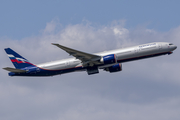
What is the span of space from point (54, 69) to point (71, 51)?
7.54 metres

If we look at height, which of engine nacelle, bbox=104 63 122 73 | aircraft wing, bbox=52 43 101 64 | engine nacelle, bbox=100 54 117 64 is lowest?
engine nacelle, bbox=104 63 122 73

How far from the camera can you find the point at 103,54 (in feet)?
242

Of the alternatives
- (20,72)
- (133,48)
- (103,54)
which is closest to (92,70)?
(103,54)

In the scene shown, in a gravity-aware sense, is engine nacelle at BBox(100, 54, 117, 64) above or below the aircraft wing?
below

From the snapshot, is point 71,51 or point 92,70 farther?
point 92,70

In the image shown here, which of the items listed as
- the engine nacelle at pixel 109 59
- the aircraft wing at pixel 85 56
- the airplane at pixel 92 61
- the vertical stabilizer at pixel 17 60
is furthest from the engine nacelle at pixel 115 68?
the vertical stabilizer at pixel 17 60

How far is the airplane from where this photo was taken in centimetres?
7206

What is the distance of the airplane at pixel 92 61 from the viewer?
72.1 meters

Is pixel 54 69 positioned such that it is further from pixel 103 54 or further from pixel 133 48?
pixel 133 48

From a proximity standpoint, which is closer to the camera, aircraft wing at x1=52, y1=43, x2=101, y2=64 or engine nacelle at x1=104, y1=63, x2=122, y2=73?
aircraft wing at x1=52, y1=43, x2=101, y2=64

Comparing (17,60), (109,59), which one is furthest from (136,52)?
(17,60)

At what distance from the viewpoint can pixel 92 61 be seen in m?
72.8

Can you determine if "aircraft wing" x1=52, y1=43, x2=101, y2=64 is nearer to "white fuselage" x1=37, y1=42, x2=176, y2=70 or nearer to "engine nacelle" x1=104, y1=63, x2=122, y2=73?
"white fuselage" x1=37, y1=42, x2=176, y2=70

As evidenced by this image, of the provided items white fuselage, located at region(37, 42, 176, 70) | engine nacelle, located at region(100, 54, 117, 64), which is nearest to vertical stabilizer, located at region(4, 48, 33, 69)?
white fuselage, located at region(37, 42, 176, 70)
